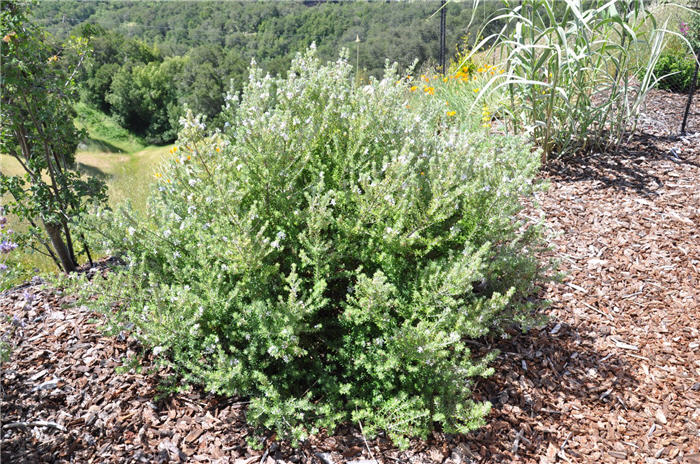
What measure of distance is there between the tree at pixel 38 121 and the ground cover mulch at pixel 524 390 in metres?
0.58

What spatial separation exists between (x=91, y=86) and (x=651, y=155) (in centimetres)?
4230

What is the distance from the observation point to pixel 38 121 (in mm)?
3238

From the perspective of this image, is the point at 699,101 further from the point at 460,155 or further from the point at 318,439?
the point at 318,439

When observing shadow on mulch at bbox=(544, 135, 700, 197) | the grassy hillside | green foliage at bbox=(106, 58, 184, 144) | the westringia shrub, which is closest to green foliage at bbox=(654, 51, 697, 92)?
shadow on mulch at bbox=(544, 135, 700, 197)

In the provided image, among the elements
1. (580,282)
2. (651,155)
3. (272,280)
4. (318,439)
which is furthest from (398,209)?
(651,155)

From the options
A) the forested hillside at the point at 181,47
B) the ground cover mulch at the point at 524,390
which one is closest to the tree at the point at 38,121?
the ground cover mulch at the point at 524,390

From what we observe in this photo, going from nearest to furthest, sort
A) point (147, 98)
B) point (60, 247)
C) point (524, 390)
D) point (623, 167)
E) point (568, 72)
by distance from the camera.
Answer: point (524, 390)
point (60, 247)
point (568, 72)
point (623, 167)
point (147, 98)

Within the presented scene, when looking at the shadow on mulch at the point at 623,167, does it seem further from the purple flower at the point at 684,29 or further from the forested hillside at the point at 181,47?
the forested hillside at the point at 181,47

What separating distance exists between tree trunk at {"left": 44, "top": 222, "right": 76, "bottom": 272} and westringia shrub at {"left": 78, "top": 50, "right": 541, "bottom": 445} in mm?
1406

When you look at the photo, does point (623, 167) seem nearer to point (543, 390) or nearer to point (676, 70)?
point (543, 390)

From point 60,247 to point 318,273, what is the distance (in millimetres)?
2532

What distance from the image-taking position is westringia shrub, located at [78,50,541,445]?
1.94 m

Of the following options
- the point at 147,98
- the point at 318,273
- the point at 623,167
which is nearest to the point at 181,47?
the point at 147,98

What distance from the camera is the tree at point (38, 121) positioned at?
9.63 feet
